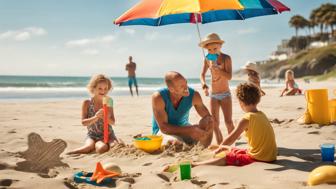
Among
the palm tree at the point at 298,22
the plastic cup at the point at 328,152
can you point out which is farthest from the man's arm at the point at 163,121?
the palm tree at the point at 298,22

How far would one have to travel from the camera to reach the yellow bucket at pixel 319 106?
18.0 ft

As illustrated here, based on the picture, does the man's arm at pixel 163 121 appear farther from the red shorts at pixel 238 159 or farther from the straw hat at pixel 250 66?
the straw hat at pixel 250 66

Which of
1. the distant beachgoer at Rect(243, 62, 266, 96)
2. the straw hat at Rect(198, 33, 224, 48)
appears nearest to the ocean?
the distant beachgoer at Rect(243, 62, 266, 96)

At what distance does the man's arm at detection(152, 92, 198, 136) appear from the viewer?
14.3ft

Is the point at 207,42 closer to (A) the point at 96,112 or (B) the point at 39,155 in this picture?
(A) the point at 96,112

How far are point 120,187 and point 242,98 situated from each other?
1.45 metres

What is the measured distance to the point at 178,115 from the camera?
4.48 metres

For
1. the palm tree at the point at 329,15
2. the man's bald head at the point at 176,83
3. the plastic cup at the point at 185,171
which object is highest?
the palm tree at the point at 329,15

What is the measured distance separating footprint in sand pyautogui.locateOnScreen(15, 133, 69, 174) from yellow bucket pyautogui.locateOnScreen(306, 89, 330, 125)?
394 centimetres

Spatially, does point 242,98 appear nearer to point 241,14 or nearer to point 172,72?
point 172,72

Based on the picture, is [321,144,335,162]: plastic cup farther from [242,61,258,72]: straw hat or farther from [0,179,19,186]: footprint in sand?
[0,179,19,186]: footprint in sand

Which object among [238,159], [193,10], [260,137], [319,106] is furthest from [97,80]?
[319,106]

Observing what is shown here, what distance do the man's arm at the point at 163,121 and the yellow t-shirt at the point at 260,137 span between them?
1086 mm

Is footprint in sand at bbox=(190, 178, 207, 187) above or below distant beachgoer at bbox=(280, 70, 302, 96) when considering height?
below
